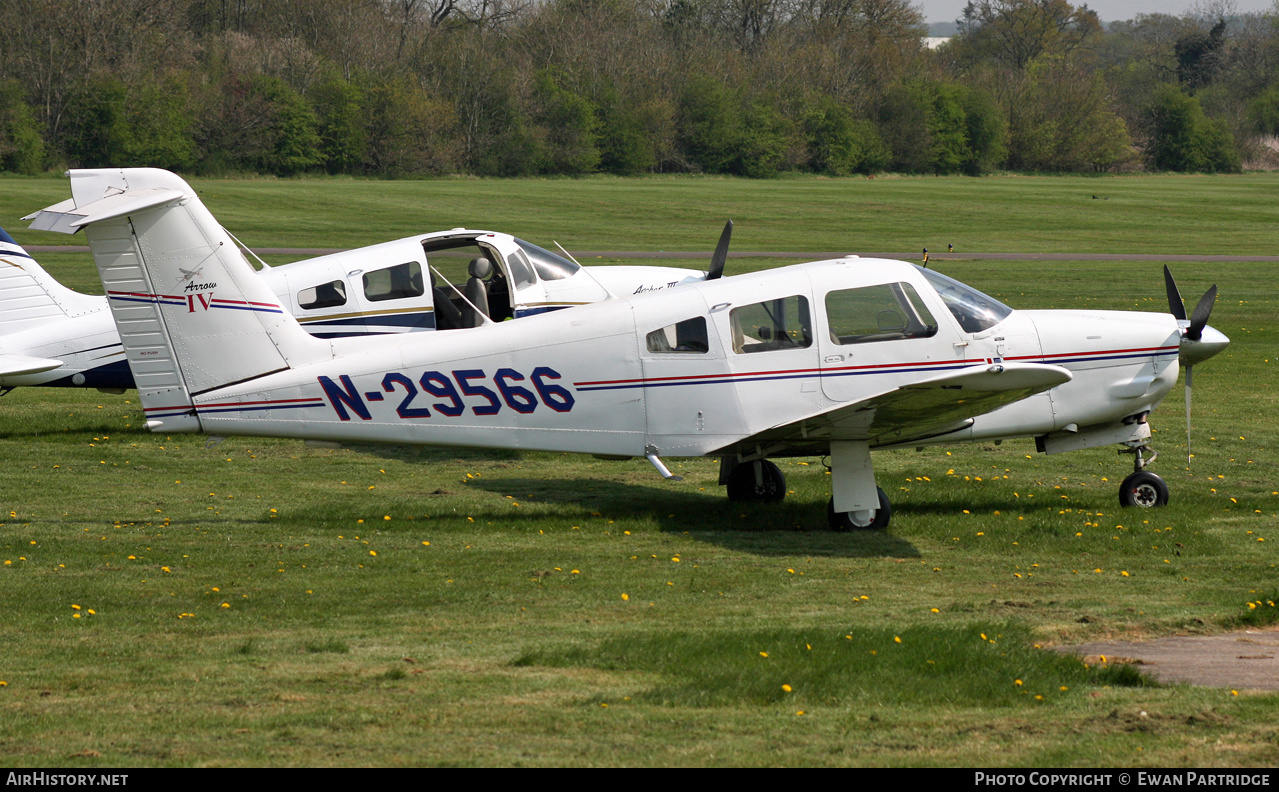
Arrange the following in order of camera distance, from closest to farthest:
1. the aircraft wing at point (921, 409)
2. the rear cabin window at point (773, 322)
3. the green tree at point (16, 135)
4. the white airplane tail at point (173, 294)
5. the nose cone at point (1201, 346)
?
the aircraft wing at point (921, 409)
the white airplane tail at point (173, 294)
the rear cabin window at point (773, 322)
the nose cone at point (1201, 346)
the green tree at point (16, 135)

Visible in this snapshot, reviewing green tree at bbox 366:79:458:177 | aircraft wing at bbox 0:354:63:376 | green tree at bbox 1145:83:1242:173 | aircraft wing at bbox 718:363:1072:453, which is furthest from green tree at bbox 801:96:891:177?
aircraft wing at bbox 718:363:1072:453

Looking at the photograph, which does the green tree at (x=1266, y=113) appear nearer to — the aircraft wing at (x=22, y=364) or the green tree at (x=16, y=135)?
the green tree at (x=16, y=135)

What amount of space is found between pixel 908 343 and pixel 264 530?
560 cm

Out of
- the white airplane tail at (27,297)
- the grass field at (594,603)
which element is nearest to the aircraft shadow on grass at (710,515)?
the grass field at (594,603)

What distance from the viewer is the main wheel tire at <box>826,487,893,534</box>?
10.6 m

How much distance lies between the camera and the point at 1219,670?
6.83m

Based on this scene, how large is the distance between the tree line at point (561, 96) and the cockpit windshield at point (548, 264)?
5829 cm

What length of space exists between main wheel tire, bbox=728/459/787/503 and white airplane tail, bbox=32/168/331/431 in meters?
4.29

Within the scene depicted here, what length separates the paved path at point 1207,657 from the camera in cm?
667

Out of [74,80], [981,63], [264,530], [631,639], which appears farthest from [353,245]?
[981,63]

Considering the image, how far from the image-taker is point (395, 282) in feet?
45.4

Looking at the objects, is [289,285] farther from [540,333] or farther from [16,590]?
[16,590]

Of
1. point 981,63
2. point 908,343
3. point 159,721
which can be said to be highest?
point 981,63

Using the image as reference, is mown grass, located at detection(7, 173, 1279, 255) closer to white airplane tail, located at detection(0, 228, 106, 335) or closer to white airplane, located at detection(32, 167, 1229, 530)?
white airplane tail, located at detection(0, 228, 106, 335)
